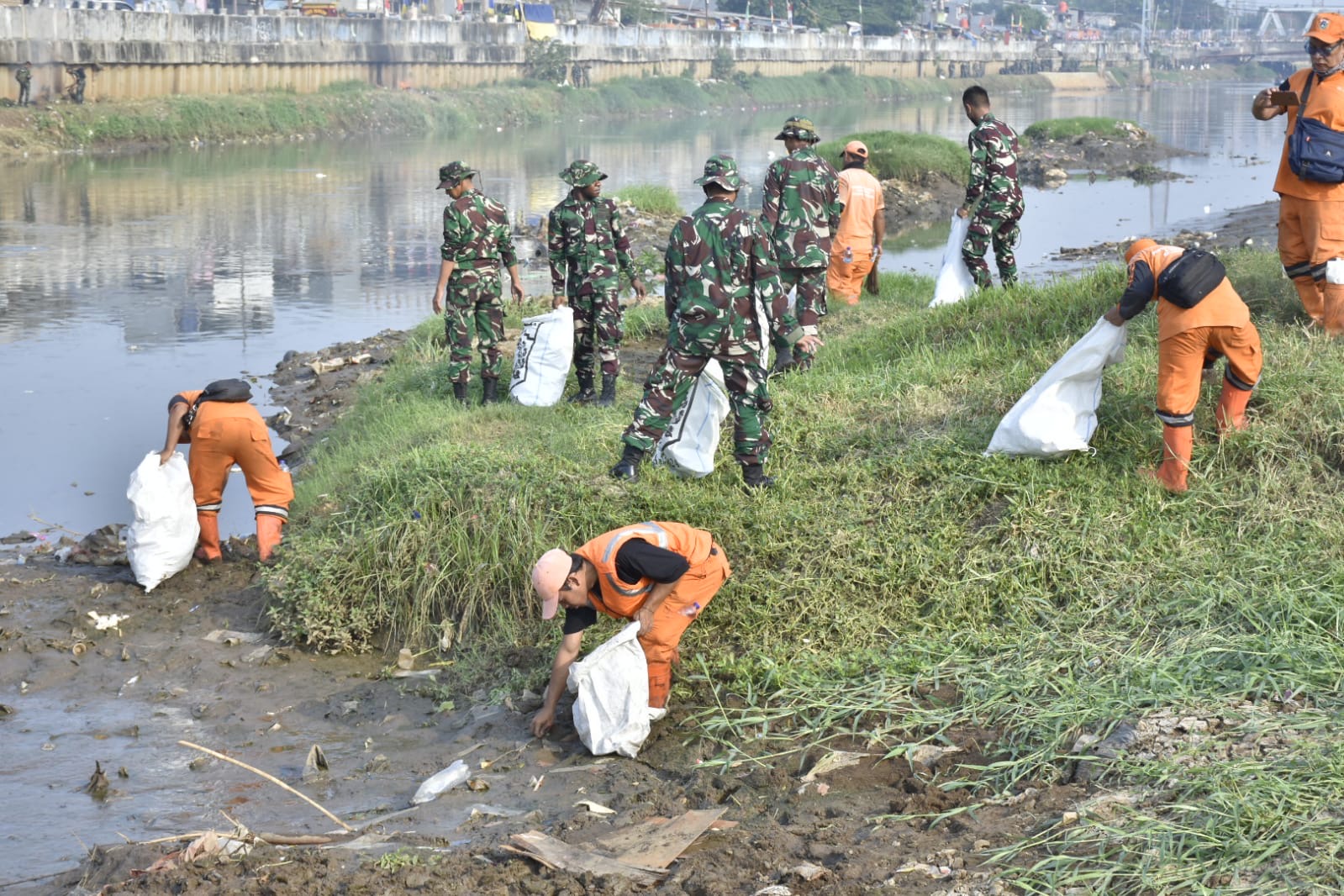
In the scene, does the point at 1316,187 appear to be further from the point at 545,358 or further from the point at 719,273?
the point at 545,358

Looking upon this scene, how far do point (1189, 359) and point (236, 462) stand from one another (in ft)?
16.8

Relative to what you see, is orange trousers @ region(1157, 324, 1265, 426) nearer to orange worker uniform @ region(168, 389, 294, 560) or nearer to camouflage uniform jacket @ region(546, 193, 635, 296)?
camouflage uniform jacket @ region(546, 193, 635, 296)

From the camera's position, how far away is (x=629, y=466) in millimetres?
7066

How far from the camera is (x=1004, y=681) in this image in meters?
5.34

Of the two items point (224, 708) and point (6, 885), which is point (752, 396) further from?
point (6, 885)

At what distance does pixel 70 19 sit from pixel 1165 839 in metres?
36.0

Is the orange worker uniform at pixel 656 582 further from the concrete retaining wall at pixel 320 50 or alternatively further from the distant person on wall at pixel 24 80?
the concrete retaining wall at pixel 320 50

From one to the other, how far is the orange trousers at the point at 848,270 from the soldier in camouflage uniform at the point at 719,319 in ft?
14.8

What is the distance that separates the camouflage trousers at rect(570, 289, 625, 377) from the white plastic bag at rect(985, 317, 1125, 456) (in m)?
3.35

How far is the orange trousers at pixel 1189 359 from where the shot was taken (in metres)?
6.34

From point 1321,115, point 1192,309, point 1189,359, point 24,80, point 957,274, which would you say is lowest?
point 1189,359

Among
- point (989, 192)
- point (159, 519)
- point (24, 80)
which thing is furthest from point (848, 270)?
point (24, 80)

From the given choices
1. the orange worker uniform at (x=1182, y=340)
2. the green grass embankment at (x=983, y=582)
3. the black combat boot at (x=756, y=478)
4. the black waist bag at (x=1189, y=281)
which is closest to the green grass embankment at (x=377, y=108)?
the green grass embankment at (x=983, y=582)

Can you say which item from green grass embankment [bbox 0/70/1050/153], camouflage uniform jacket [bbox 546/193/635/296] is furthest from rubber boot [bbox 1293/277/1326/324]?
green grass embankment [bbox 0/70/1050/153]
